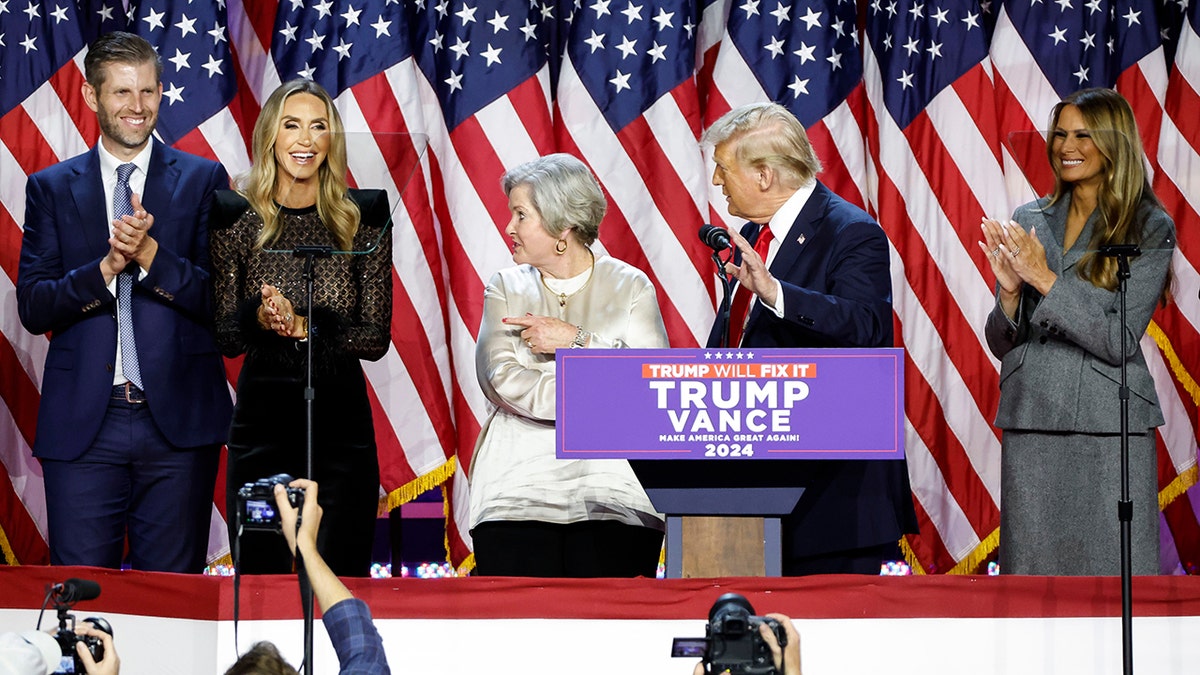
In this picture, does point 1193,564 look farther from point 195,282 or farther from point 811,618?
point 195,282

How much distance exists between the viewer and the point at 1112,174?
3990 mm

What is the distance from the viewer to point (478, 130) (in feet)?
18.1

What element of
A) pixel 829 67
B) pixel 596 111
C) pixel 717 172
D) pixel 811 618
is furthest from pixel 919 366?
pixel 811 618

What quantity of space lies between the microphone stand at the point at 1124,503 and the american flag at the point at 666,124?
1936 mm

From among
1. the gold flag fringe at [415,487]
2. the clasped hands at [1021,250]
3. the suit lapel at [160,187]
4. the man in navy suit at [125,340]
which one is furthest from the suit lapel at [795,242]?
the gold flag fringe at [415,487]

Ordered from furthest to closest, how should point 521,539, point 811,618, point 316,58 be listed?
point 316,58 → point 521,539 → point 811,618

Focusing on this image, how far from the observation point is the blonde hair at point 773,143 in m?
3.82

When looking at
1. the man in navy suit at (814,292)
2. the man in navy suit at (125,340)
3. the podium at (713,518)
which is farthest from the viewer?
the man in navy suit at (125,340)

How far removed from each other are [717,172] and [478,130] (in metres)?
1.82

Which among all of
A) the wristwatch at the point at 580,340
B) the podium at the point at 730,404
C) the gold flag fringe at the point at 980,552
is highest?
the wristwatch at the point at 580,340

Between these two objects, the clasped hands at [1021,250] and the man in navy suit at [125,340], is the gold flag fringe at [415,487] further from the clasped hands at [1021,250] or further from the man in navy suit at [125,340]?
the clasped hands at [1021,250]

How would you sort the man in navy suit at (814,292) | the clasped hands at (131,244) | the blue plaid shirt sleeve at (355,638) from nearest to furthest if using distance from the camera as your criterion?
the blue plaid shirt sleeve at (355,638), the man in navy suit at (814,292), the clasped hands at (131,244)

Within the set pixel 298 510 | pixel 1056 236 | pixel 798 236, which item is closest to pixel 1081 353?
pixel 1056 236

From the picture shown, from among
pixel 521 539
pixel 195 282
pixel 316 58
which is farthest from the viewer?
pixel 316 58
